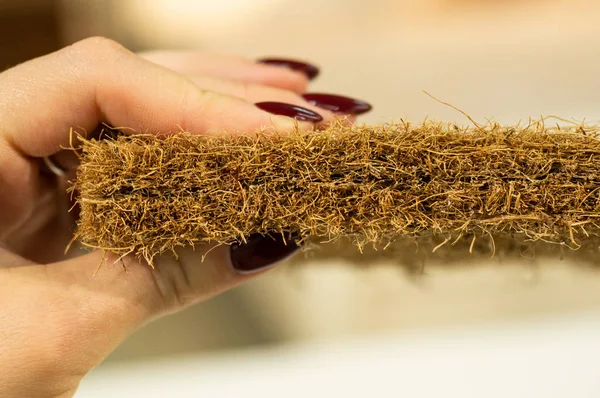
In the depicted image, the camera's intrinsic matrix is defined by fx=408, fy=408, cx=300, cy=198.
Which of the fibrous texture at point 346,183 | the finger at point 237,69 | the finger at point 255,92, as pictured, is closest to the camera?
the fibrous texture at point 346,183

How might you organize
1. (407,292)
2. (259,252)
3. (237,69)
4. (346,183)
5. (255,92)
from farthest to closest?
(407,292) < (237,69) < (255,92) < (259,252) < (346,183)

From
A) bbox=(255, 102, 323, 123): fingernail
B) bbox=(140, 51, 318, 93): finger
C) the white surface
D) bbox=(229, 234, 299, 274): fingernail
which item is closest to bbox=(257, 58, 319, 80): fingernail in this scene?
bbox=(140, 51, 318, 93): finger

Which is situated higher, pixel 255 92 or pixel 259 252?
pixel 255 92

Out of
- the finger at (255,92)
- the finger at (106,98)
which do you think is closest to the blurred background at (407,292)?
the finger at (255,92)

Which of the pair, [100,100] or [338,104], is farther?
[338,104]

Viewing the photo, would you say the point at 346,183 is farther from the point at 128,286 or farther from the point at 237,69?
the point at 237,69

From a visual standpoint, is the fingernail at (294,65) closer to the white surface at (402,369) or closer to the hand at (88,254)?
the hand at (88,254)

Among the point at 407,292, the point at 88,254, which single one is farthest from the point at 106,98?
the point at 407,292
